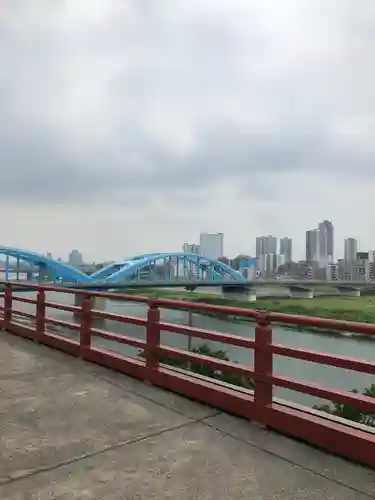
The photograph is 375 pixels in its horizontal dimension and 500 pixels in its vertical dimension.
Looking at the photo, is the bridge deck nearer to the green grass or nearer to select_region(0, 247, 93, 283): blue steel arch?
the green grass

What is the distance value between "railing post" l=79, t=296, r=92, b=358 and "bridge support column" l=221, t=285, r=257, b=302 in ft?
209

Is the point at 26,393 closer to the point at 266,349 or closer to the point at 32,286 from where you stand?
the point at 266,349

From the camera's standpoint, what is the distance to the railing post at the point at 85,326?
305 inches

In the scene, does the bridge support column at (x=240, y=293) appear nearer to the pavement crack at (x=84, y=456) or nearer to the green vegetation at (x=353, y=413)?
the green vegetation at (x=353, y=413)

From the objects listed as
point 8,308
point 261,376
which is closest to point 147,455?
point 261,376

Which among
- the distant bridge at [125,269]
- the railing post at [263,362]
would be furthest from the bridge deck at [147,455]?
the distant bridge at [125,269]

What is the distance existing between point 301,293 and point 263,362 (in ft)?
232

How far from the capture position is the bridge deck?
3.33 metres

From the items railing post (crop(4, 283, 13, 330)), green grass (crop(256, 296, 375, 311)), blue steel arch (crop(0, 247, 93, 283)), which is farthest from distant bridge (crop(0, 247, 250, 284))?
railing post (crop(4, 283, 13, 330))

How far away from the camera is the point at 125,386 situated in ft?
20.0

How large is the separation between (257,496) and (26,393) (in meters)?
3.64

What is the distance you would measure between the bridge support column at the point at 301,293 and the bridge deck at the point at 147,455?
6891 cm

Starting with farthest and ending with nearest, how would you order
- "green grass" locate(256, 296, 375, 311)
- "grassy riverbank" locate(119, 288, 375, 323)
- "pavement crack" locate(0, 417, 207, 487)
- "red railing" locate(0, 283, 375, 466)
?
"green grass" locate(256, 296, 375, 311) → "grassy riverbank" locate(119, 288, 375, 323) → "red railing" locate(0, 283, 375, 466) → "pavement crack" locate(0, 417, 207, 487)

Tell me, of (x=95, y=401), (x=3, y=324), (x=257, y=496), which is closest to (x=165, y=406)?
(x=95, y=401)
